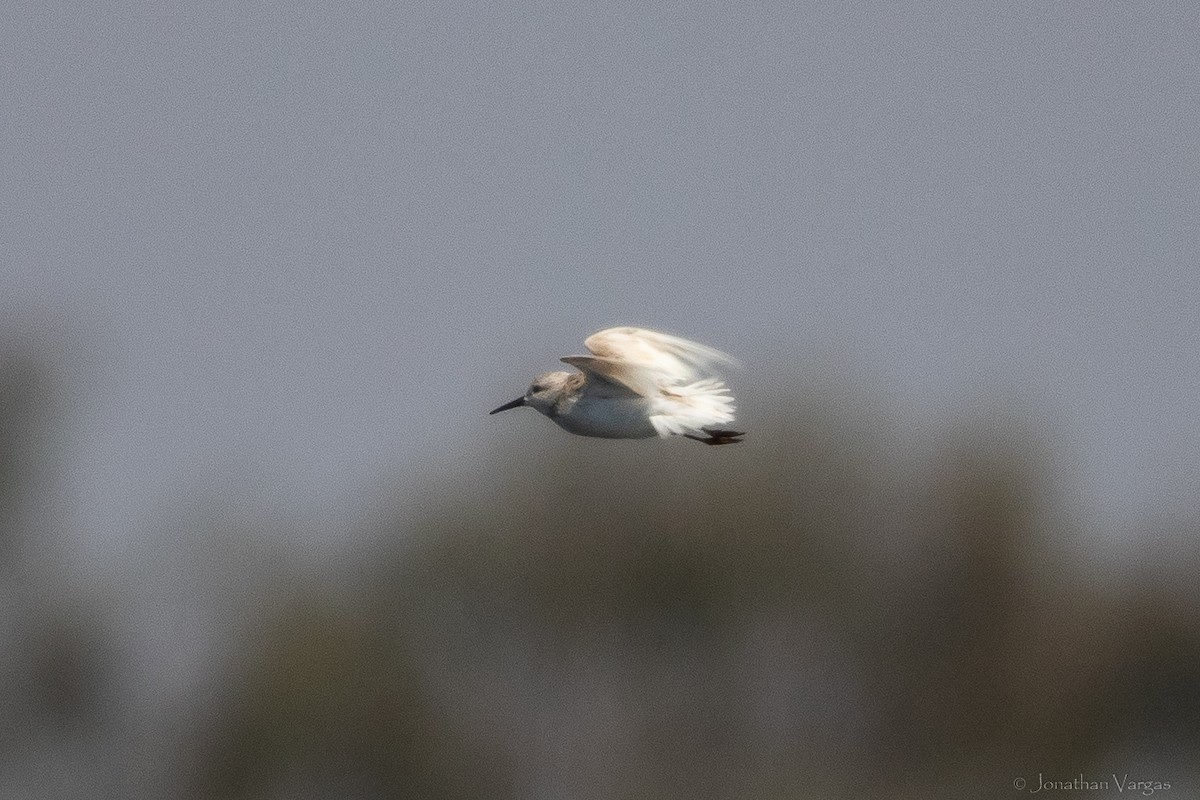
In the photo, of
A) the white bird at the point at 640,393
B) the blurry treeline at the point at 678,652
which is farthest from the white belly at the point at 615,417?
the blurry treeline at the point at 678,652

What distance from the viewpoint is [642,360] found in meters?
20.9

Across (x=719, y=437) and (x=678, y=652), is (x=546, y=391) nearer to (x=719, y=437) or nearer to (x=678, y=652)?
(x=719, y=437)

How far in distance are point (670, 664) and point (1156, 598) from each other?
24.2 feet

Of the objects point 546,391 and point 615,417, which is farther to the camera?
point 546,391

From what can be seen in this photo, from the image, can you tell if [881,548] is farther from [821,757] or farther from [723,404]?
[723,404]

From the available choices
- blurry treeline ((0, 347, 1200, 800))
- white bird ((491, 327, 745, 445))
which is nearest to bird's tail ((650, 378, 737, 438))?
white bird ((491, 327, 745, 445))

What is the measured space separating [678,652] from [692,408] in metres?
21.0

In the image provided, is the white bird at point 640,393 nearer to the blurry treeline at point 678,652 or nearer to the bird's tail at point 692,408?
the bird's tail at point 692,408

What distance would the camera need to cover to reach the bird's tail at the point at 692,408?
837 inches

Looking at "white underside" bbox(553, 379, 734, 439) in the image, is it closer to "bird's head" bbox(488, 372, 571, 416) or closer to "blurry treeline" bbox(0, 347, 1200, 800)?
"bird's head" bbox(488, 372, 571, 416)

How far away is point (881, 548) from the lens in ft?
139

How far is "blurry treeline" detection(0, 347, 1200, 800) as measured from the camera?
125 feet

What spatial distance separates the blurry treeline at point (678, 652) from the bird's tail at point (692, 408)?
1707cm

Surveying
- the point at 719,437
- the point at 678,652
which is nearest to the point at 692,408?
the point at 719,437
